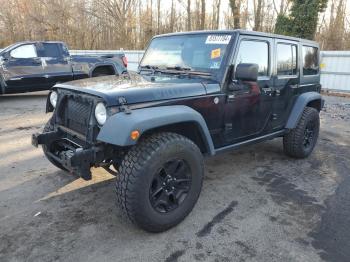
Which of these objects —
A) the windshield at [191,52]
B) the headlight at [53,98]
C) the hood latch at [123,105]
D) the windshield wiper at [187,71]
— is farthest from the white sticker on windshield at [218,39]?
the headlight at [53,98]

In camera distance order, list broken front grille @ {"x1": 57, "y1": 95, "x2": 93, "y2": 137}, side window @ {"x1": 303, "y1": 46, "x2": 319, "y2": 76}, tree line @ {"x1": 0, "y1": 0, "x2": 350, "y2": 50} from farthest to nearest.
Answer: tree line @ {"x1": 0, "y1": 0, "x2": 350, "y2": 50} < side window @ {"x1": 303, "y1": 46, "x2": 319, "y2": 76} < broken front grille @ {"x1": 57, "y1": 95, "x2": 93, "y2": 137}

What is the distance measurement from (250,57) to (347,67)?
33.9 feet

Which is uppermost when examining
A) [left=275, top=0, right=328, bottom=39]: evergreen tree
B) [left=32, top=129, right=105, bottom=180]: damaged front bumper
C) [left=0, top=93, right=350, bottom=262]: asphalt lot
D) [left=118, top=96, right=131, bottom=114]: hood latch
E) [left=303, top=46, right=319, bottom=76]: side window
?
[left=275, top=0, right=328, bottom=39]: evergreen tree

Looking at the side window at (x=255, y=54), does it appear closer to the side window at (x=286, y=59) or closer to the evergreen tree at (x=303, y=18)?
the side window at (x=286, y=59)

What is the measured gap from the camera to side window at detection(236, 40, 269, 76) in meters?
3.72

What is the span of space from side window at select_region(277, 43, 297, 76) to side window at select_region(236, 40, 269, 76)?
1.00 ft

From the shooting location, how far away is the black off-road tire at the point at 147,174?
8.87 ft

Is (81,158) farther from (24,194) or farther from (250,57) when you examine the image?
(250,57)

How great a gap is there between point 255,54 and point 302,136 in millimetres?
1632

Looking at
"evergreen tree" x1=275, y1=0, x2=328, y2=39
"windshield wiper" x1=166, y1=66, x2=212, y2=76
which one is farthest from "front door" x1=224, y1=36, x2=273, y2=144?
"evergreen tree" x1=275, y1=0, x2=328, y2=39

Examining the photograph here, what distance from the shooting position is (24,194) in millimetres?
3729

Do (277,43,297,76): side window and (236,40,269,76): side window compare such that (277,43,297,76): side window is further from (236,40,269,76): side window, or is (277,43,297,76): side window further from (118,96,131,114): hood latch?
(118,96,131,114): hood latch

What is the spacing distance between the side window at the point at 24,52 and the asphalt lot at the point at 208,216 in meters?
5.51

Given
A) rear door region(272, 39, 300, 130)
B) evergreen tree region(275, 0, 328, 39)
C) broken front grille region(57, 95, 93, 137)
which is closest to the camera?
broken front grille region(57, 95, 93, 137)
